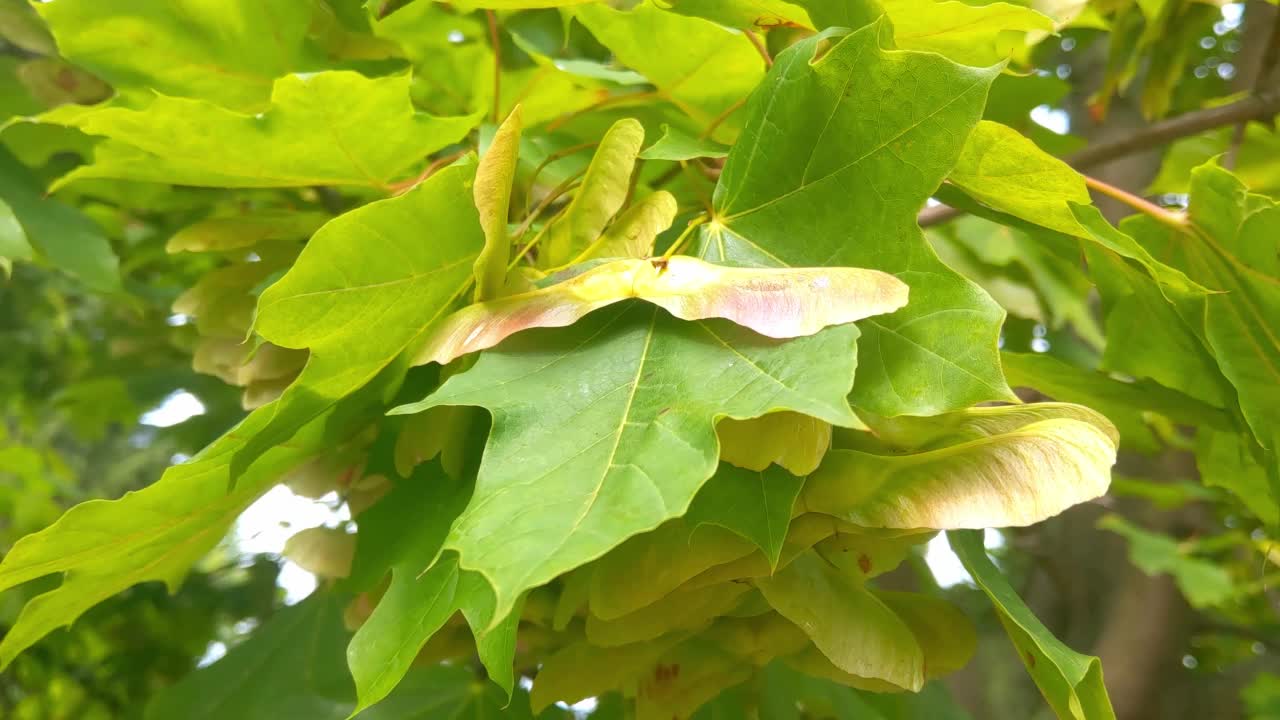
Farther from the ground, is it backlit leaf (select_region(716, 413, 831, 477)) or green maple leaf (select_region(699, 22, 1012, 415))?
green maple leaf (select_region(699, 22, 1012, 415))

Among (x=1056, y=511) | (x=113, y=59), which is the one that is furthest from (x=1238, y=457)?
(x=113, y=59)

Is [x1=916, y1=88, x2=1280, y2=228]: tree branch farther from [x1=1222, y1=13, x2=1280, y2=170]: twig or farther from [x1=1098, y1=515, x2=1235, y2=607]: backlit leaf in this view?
[x1=1098, y1=515, x2=1235, y2=607]: backlit leaf

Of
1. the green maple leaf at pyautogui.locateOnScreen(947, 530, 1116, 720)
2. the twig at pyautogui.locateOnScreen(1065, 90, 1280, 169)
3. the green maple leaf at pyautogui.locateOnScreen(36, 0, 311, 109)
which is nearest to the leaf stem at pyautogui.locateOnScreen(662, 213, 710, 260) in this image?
the green maple leaf at pyautogui.locateOnScreen(947, 530, 1116, 720)

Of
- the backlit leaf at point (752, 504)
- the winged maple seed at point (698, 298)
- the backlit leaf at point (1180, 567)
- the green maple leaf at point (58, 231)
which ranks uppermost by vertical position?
the winged maple seed at point (698, 298)

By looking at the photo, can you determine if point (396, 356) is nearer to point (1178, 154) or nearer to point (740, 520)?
point (740, 520)

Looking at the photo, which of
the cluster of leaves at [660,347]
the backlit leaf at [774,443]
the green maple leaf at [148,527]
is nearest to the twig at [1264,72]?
the cluster of leaves at [660,347]

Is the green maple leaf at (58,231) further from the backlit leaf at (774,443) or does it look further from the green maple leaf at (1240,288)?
the green maple leaf at (1240,288)
